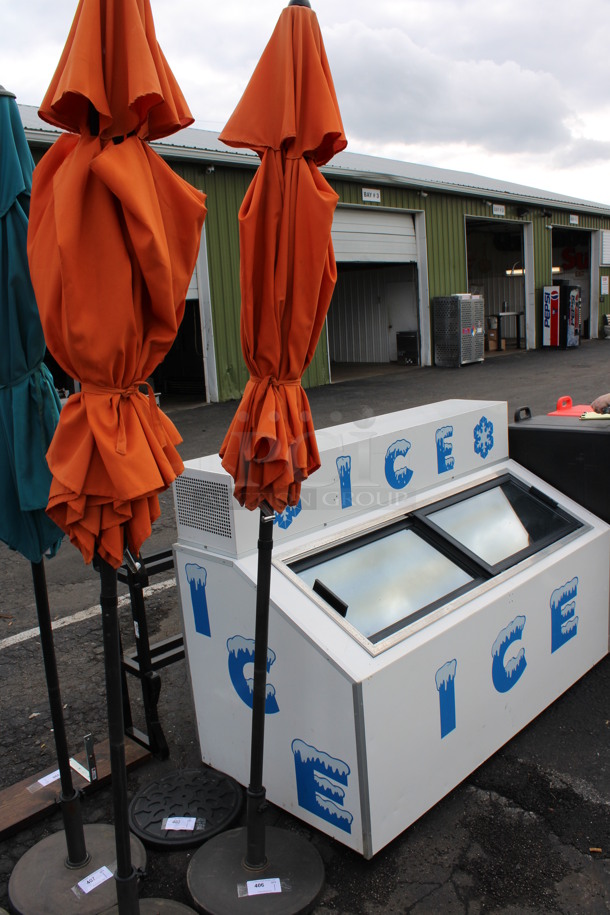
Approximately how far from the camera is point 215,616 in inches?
118

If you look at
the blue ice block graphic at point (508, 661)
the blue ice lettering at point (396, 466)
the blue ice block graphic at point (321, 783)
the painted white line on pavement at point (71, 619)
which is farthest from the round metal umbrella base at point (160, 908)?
the painted white line on pavement at point (71, 619)

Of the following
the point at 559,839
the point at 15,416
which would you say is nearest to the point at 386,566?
the point at 559,839

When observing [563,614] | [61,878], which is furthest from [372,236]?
[61,878]

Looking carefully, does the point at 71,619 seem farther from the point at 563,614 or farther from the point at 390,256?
the point at 390,256

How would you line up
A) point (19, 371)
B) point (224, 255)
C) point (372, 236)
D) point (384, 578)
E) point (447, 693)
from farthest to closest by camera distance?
point (372, 236) → point (224, 255) → point (384, 578) → point (447, 693) → point (19, 371)

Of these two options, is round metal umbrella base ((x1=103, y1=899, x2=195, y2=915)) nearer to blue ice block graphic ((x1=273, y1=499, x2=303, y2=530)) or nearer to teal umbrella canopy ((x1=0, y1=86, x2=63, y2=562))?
teal umbrella canopy ((x1=0, y1=86, x2=63, y2=562))

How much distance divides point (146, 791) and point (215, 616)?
34.5 inches

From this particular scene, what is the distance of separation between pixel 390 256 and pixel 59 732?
50.9 feet

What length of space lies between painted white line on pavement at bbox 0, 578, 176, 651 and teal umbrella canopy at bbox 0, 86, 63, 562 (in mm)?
2360

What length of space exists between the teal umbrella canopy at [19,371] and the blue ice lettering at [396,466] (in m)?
1.66

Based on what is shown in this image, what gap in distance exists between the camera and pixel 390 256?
54.5ft

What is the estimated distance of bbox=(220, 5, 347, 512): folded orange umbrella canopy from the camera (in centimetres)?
213

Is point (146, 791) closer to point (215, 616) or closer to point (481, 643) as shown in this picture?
point (215, 616)

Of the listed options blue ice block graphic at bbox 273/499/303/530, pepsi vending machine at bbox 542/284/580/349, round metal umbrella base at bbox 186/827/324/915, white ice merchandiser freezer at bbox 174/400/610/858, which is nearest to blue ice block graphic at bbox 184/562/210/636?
white ice merchandiser freezer at bbox 174/400/610/858
